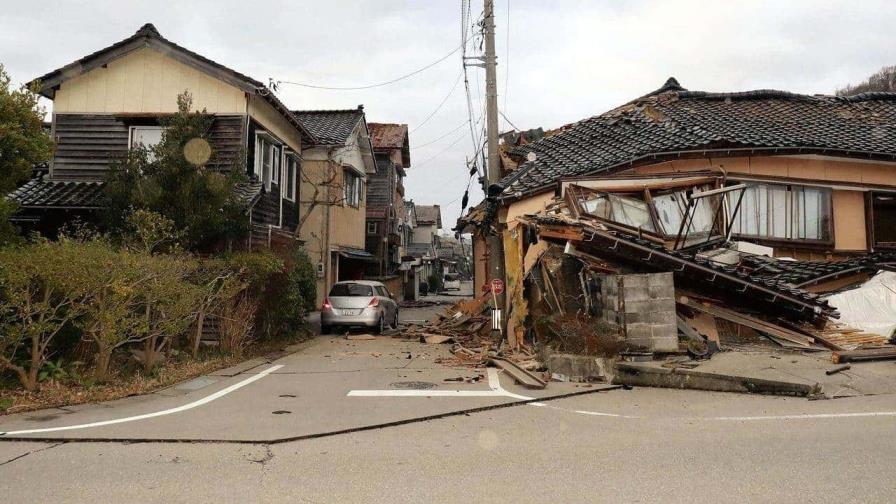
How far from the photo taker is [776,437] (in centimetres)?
585

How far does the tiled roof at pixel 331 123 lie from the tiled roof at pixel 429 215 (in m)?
33.7

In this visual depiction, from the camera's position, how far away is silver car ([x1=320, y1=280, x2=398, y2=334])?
16.6 m

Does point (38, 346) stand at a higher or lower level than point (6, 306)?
lower

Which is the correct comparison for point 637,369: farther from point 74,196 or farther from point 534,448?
point 74,196

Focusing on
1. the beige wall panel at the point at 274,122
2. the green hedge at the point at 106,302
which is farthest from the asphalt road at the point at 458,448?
the beige wall panel at the point at 274,122

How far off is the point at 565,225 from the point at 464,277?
72978 millimetres

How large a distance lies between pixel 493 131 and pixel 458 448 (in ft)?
30.6

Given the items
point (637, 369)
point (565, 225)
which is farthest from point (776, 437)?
point (565, 225)

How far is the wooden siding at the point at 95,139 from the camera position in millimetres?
15766

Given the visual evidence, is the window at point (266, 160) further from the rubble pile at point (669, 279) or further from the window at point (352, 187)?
the rubble pile at point (669, 279)

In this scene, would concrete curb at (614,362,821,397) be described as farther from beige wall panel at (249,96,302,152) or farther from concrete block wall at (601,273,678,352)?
beige wall panel at (249,96,302,152)

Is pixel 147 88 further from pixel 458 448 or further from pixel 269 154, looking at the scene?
pixel 458 448

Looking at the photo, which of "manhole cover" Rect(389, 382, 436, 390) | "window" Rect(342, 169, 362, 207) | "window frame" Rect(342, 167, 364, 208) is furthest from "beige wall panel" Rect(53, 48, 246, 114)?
"manhole cover" Rect(389, 382, 436, 390)

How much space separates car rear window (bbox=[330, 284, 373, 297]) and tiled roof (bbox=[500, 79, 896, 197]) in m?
5.10
